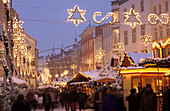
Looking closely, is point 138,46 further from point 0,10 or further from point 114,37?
point 0,10

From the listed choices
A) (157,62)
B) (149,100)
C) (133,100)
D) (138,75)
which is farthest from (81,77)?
(149,100)

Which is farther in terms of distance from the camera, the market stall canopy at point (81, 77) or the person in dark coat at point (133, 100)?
the market stall canopy at point (81, 77)

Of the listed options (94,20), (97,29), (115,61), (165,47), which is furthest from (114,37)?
(94,20)

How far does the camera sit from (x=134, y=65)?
28344 millimetres

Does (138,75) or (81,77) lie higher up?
(138,75)

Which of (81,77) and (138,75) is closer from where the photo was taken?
(138,75)

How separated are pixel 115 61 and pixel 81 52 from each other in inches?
2722

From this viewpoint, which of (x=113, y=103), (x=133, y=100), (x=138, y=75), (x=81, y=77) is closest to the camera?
(x=113, y=103)

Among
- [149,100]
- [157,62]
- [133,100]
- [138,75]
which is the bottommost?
[133,100]

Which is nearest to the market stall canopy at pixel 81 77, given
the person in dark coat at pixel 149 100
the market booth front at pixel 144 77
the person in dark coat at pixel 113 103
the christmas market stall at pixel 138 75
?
the christmas market stall at pixel 138 75

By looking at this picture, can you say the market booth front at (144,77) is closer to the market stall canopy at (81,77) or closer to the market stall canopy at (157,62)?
the market stall canopy at (157,62)

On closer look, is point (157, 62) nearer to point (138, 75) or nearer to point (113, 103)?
point (138, 75)

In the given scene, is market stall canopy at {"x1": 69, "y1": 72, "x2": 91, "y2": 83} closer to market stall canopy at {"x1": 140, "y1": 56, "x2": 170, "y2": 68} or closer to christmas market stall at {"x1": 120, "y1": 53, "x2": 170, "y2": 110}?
christmas market stall at {"x1": 120, "y1": 53, "x2": 170, "y2": 110}

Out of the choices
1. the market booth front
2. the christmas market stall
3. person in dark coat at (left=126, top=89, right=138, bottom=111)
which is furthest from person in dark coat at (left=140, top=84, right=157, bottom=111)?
the market booth front
